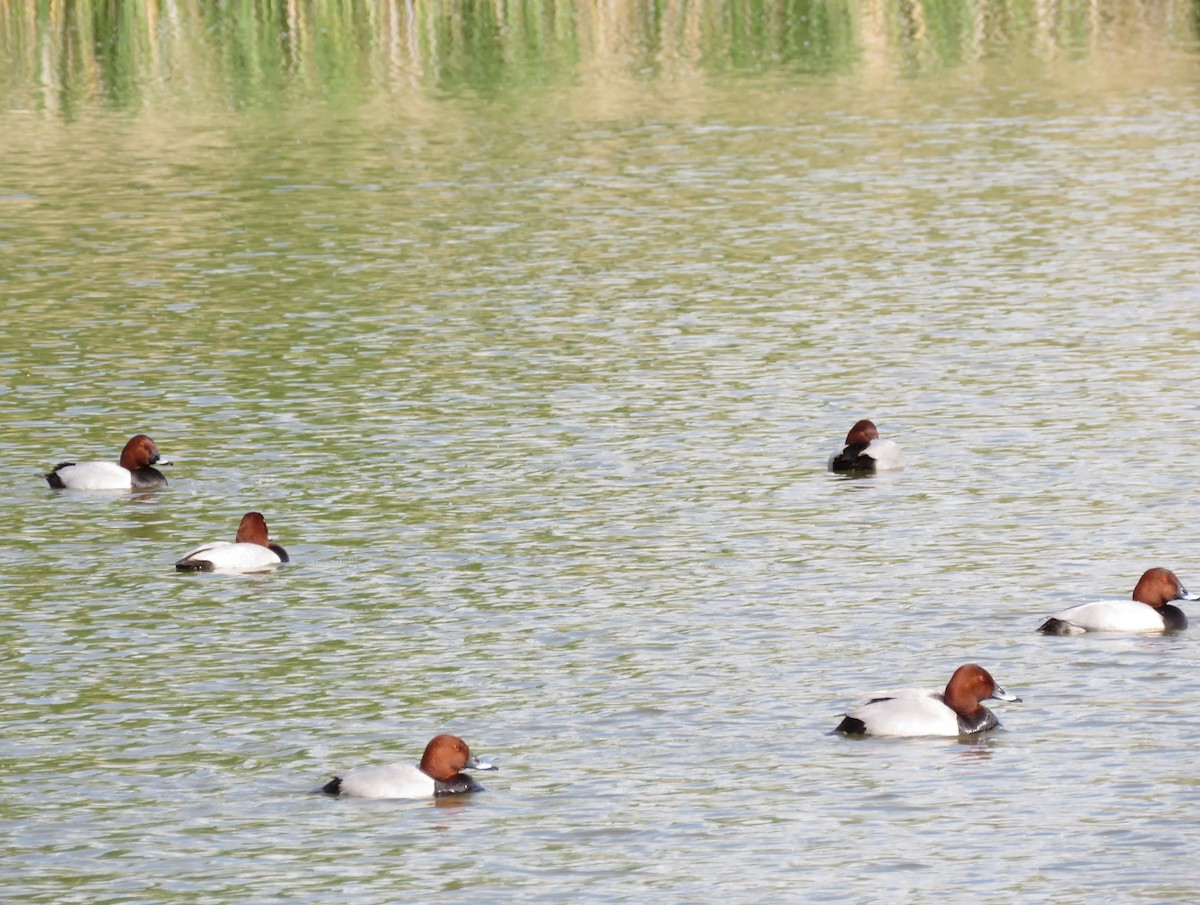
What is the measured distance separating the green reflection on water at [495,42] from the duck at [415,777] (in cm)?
3379

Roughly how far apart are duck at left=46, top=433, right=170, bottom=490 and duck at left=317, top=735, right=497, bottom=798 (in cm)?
777

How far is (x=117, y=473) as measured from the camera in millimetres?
20391

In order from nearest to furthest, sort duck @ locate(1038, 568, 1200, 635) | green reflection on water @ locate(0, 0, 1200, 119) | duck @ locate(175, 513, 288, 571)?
duck @ locate(1038, 568, 1200, 635) < duck @ locate(175, 513, 288, 571) < green reflection on water @ locate(0, 0, 1200, 119)

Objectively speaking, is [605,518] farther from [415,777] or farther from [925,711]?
[415,777]

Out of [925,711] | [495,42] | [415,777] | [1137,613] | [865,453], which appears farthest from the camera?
[495,42]

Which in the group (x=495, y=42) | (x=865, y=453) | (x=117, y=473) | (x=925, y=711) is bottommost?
(x=925, y=711)

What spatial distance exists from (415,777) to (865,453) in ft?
26.4

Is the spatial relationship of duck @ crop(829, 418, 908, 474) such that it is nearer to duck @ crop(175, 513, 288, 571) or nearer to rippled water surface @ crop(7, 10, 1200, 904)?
rippled water surface @ crop(7, 10, 1200, 904)

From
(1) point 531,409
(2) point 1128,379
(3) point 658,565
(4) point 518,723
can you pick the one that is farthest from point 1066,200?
(4) point 518,723

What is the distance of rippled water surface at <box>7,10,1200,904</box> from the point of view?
12.6 metres

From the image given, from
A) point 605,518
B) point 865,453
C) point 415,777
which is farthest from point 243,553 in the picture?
point 865,453

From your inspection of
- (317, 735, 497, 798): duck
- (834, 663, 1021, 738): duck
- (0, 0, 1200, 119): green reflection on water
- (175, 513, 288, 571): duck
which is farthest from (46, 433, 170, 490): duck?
(0, 0, 1200, 119): green reflection on water

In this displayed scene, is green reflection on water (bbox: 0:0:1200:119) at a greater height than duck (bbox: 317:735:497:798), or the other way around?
green reflection on water (bbox: 0:0:1200:119)

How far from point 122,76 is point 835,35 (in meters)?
14.6
